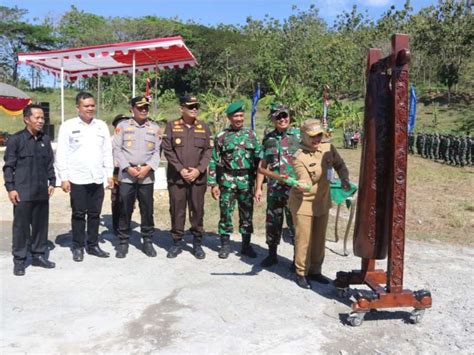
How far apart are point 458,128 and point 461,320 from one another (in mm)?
25227

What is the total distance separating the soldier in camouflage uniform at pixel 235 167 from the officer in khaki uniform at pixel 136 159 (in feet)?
2.13

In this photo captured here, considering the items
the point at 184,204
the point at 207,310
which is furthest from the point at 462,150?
the point at 207,310

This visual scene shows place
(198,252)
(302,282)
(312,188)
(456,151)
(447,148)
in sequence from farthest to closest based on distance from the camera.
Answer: (447,148) → (456,151) → (198,252) → (302,282) → (312,188)

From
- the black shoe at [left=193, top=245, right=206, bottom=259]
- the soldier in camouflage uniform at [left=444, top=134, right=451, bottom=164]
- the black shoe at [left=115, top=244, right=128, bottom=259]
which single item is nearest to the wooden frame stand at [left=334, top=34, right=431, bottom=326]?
the black shoe at [left=193, top=245, right=206, bottom=259]

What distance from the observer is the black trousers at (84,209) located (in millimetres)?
4914

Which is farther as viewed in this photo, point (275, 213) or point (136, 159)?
point (136, 159)

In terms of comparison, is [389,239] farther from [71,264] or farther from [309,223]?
[71,264]

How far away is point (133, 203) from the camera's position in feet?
16.9

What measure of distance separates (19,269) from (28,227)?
39 cm

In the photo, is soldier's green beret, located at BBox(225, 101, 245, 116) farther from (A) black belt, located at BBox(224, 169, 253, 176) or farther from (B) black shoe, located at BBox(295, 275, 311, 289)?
(B) black shoe, located at BBox(295, 275, 311, 289)

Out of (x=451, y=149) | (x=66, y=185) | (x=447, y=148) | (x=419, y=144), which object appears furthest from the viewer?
(x=419, y=144)

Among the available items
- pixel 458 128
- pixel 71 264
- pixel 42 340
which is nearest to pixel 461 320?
pixel 42 340

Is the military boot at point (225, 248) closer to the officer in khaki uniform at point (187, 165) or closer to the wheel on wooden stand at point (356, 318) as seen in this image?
the officer in khaki uniform at point (187, 165)

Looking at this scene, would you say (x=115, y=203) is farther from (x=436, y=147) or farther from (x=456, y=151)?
(x=436, y=147)
